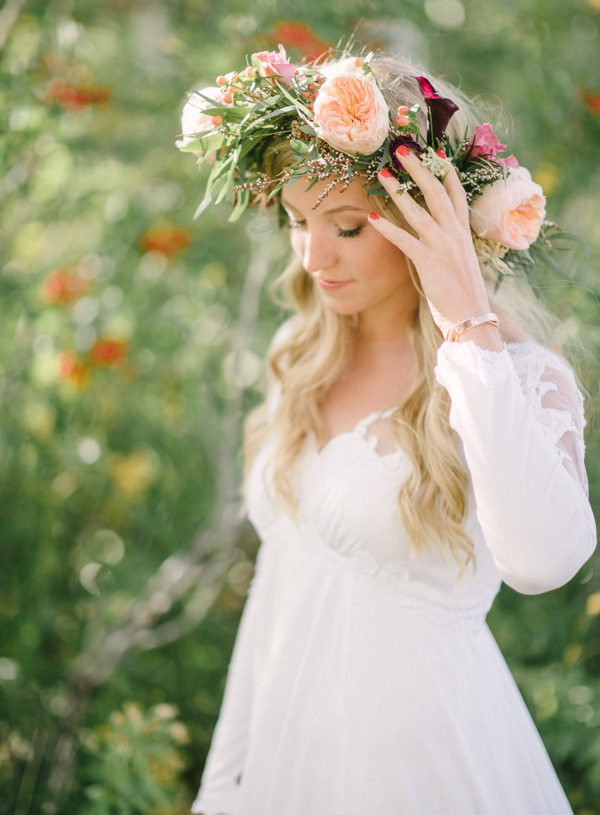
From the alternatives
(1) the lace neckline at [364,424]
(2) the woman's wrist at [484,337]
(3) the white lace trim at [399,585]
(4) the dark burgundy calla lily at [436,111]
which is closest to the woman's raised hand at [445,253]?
(2) the woman's wrist at [484,337]

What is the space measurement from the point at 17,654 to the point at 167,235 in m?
1.61

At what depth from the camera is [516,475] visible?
0.98 meters

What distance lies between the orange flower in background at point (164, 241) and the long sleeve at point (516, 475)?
1.40 metres

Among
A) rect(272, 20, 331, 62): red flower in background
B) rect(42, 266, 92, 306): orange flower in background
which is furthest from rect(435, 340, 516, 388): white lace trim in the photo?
rect(42, 266, 92, 306): orange flower in background

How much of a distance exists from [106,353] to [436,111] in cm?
A: 143

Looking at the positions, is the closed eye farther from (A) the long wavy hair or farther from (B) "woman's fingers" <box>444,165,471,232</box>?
(B) "woman's fingers" <box>444,165,471,232</box>

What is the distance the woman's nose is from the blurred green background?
0.74 metres

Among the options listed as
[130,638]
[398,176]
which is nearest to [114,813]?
[130,638]

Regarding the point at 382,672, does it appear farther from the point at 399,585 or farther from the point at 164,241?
the point at 164,241

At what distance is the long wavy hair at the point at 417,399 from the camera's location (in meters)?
1.23

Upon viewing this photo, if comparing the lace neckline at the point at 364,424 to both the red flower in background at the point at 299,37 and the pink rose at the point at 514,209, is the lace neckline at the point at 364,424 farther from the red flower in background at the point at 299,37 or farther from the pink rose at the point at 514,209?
the red flower in background at the point at 299,37

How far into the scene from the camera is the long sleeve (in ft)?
3.20

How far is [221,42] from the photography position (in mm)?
2133

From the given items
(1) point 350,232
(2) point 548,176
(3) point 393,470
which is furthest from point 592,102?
(3) point 393,470
